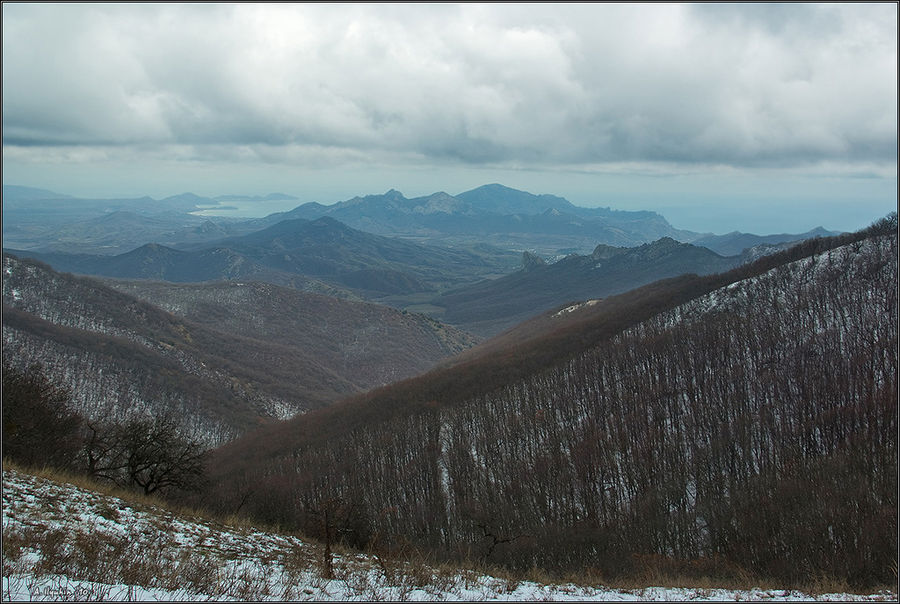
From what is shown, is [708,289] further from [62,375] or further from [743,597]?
[62,375]

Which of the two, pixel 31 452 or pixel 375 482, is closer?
pixel 31 452

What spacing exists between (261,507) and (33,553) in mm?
32985

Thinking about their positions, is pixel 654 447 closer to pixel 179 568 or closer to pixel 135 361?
pixel 179 568

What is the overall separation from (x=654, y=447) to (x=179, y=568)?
65.5 m

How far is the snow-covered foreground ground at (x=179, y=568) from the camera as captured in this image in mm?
9938

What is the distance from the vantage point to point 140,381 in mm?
128750

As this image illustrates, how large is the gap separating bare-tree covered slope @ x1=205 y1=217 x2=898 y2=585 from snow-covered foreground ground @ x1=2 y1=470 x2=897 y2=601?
9288 millimetres

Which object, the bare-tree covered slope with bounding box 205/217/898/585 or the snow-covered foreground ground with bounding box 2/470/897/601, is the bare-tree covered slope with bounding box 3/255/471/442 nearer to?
the bare-tree covered slope with bounding box 205/217/898/585

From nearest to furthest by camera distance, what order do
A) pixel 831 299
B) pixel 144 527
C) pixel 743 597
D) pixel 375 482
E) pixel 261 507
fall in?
pixel 743 597 → pixel 144 527 → pixel 261 507 → pixel 375 482 → pixel 831 299

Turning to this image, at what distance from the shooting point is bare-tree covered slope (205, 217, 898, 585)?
135 feet

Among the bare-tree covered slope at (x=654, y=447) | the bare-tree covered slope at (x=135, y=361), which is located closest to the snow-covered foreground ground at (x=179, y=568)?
the bare-tree covered slope at (x=654, y=447)

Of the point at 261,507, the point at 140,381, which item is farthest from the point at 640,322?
the point at 140,381

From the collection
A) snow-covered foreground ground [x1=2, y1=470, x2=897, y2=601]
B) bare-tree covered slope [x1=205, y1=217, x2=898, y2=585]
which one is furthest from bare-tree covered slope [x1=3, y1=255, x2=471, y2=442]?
snow-covered foreground ground [x1=2, y1=470, x2=897, y2=601]

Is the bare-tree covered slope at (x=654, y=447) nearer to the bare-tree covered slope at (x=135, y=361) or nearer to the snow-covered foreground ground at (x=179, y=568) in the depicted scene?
the snow-covered foreground ground at (x=179, y=568)
